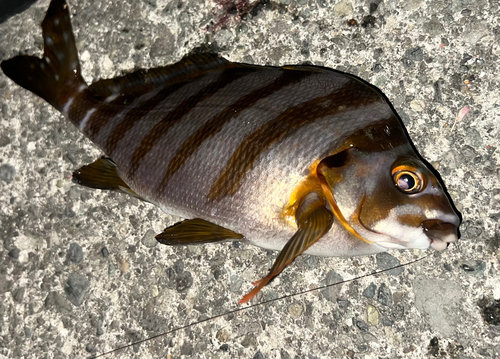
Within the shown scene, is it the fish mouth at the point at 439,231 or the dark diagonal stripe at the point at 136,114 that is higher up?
the dark diagonal stripe at the point at 136,114

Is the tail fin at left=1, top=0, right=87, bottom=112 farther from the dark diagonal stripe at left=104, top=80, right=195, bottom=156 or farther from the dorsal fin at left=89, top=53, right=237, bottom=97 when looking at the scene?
the dark diagonal stripe at left=104, top=80, right=195, bottom=156

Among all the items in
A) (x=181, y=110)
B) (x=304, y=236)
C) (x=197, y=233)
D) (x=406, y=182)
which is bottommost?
(x=197, y=233)

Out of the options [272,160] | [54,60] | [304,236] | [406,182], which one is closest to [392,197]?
[406,182]

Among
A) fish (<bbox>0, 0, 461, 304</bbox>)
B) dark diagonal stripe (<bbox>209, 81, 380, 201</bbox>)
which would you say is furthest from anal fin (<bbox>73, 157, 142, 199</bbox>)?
dark diagonal stripe (<bbox>209, 81, 380, 201</bbox>)

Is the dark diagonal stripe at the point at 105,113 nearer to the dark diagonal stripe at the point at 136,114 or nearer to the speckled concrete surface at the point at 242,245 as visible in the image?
the dark diagonal stripe at the point at 136,114

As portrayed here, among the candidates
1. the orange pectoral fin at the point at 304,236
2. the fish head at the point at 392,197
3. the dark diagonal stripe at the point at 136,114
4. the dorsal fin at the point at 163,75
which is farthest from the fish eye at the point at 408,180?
the dark diagonal stripe at the point at 136,114

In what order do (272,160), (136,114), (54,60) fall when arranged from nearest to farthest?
(272,160), (136,114), (54,60)

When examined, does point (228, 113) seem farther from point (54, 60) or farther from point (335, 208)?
point (54, 60)
